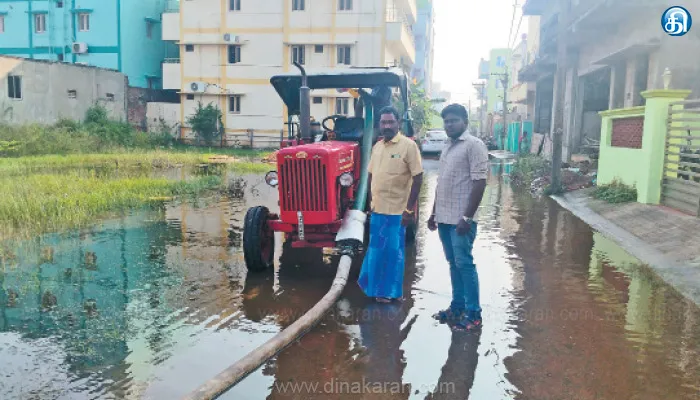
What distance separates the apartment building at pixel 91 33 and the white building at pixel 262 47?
107 inches

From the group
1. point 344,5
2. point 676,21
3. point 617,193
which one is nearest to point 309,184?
point 617,193

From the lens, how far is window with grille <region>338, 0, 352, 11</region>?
3347 centimetres

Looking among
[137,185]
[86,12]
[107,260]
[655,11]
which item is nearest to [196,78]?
[86,12]

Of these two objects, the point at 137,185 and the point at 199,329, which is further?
the point at 137,185

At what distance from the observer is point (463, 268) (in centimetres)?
479

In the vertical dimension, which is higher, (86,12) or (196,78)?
(86,12)

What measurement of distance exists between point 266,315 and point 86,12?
1469 inches

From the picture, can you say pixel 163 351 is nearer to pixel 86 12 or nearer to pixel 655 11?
pixel 655 11

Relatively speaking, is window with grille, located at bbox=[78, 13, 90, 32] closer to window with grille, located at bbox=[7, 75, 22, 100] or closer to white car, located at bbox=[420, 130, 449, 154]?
window with grille, located at bbox=[7, 75, 22, 100]

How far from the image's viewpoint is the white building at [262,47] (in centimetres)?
3341

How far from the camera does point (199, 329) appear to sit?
15.7 ft

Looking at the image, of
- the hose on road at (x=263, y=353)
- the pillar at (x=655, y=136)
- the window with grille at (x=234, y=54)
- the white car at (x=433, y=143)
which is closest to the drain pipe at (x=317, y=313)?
the hose on road at (x=263, y=353)

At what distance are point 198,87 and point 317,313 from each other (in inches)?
1282

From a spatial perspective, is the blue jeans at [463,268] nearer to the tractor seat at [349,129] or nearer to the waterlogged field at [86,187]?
the tractor seat at [349,129]
